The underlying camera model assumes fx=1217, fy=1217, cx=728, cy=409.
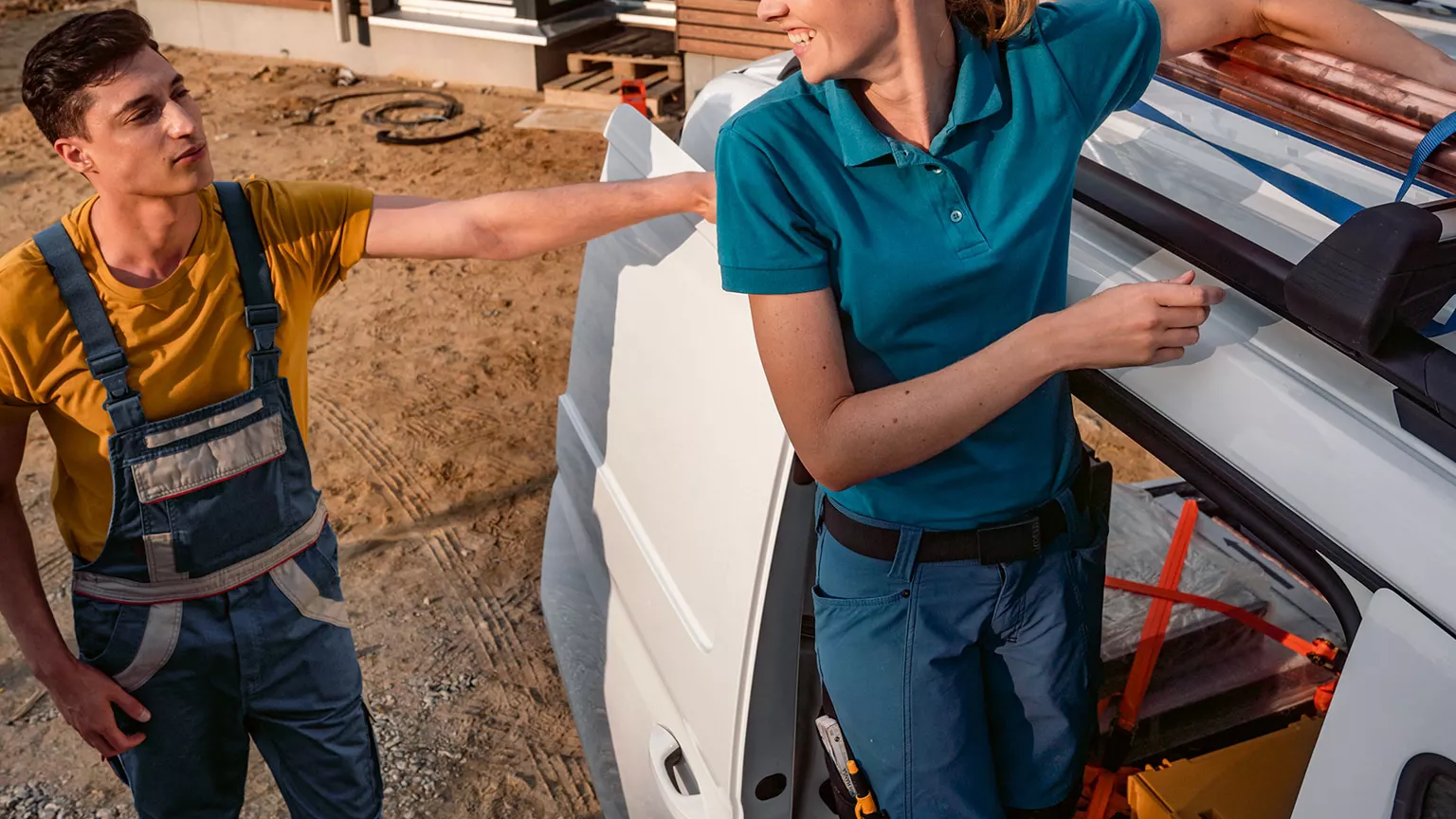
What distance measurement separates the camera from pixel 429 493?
477cm

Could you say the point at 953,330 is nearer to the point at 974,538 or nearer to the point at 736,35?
the point at 974,538

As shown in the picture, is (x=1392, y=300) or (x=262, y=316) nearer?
(x=1392, y=300)

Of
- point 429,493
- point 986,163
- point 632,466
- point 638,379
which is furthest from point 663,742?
point 429,493

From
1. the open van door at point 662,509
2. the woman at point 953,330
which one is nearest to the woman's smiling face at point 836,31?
the woman at point 953,330

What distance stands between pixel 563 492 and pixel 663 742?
85 cm

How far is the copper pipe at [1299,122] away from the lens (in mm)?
1598

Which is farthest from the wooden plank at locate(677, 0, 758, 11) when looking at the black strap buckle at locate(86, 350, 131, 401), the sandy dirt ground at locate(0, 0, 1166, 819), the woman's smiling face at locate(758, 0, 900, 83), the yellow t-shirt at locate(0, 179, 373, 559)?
the woman's smiling face at locate(758, 0, 900, 83)

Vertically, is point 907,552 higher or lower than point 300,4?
higher

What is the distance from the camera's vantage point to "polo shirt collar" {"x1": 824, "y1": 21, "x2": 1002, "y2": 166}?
1.51 meters

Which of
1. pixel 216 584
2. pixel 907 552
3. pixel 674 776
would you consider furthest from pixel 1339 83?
pixel 216 584

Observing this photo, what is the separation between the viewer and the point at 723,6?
8.24 metres

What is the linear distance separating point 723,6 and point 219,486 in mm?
6676

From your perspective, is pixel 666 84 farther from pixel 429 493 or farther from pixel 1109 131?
pixel 1109 131

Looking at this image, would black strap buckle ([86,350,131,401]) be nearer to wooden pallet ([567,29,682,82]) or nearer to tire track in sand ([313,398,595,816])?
tire track in sand ([313,398,595,816])
